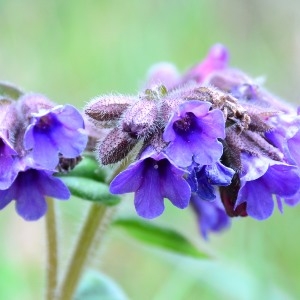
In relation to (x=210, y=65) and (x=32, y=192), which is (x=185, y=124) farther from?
(x=210, y=65)

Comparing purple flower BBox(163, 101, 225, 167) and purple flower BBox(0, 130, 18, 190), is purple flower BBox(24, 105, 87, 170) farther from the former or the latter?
purple flower BBox(163, 101, 225, 167)

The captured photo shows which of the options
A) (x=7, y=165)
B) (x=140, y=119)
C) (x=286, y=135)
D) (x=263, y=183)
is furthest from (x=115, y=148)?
(x=286, y=135)

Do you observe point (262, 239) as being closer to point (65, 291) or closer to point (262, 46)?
point (65, 291)

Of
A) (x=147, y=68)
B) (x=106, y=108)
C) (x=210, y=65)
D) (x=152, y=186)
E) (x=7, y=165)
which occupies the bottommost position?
(x=7, y=165)

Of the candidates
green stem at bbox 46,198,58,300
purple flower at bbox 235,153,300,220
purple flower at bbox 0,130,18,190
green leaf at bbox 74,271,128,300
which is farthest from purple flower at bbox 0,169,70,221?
green leaf at bbox 74,271,128,300

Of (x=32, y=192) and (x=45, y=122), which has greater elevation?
(x=45, y=122)

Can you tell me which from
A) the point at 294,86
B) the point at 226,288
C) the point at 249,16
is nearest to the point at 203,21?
the point at 249,16
